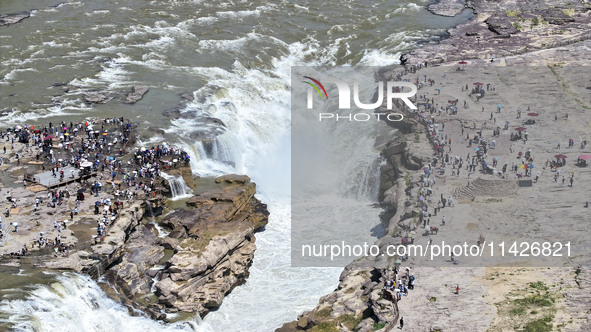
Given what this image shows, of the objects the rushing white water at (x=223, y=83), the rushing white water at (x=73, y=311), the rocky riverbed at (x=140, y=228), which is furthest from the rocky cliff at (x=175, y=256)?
the rushing white water at (x=223, y=83)

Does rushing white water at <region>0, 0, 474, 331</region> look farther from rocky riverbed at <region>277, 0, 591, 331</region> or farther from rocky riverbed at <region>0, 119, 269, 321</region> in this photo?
rocky riverbed at <region>277, 0, 591, 331</region>

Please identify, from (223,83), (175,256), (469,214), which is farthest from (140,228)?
(223,83)

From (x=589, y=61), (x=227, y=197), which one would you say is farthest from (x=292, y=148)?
(x=589, y=61)

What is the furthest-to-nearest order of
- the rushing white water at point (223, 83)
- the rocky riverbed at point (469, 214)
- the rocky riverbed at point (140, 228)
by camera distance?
the rushing white water at point (223, 83), the rocky riverbed at point (140, 228), the rocky riverbed at point (469, 214)

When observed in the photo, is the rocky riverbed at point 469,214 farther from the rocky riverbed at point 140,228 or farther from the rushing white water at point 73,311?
the rushing white water at point 73,311

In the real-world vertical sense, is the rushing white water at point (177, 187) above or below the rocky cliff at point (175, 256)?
above

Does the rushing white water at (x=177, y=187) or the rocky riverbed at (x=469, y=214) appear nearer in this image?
the rocky riverbed at (x=469, y=214)

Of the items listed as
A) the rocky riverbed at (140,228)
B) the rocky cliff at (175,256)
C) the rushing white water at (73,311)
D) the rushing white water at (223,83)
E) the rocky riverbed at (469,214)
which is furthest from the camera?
the rushing white water at (223,83)

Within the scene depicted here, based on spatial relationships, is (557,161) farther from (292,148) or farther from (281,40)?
(281,40)
